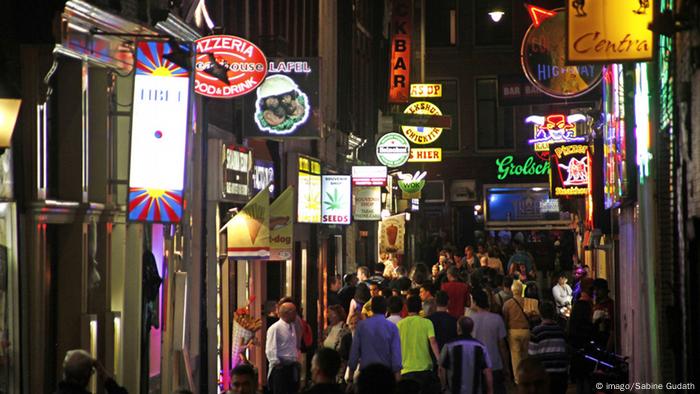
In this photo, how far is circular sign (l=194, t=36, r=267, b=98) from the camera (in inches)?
598

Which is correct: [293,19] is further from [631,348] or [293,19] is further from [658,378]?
[658,378]

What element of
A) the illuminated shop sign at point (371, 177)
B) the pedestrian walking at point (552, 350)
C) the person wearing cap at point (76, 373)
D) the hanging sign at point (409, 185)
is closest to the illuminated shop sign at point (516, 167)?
the hanging sign at point (409, 185)

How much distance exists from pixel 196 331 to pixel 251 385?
25.2ft

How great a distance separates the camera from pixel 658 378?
1314 centimetres

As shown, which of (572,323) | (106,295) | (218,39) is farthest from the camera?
(572,323)

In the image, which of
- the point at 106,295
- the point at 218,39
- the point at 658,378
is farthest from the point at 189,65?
the point at 658,378

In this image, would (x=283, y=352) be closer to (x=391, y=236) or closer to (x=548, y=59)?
(x=548, y=59)

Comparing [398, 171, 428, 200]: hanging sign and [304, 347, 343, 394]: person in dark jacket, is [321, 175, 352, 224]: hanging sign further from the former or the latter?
[304, 347, 343, 394]: person in dark jacket

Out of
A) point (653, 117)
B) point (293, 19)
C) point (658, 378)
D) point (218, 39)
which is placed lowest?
point (658, 378)

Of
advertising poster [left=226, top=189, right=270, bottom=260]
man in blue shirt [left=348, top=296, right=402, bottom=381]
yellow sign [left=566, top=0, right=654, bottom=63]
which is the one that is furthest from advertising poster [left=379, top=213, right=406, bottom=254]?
yellow sign [left=566, top=0, right=654, bottom=63]

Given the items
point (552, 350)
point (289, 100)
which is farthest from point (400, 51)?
point (552, 350)

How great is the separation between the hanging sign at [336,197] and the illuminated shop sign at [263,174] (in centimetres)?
447

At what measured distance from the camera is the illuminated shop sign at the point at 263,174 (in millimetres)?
19938

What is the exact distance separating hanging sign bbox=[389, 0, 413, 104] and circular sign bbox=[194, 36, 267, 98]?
2091 cm
